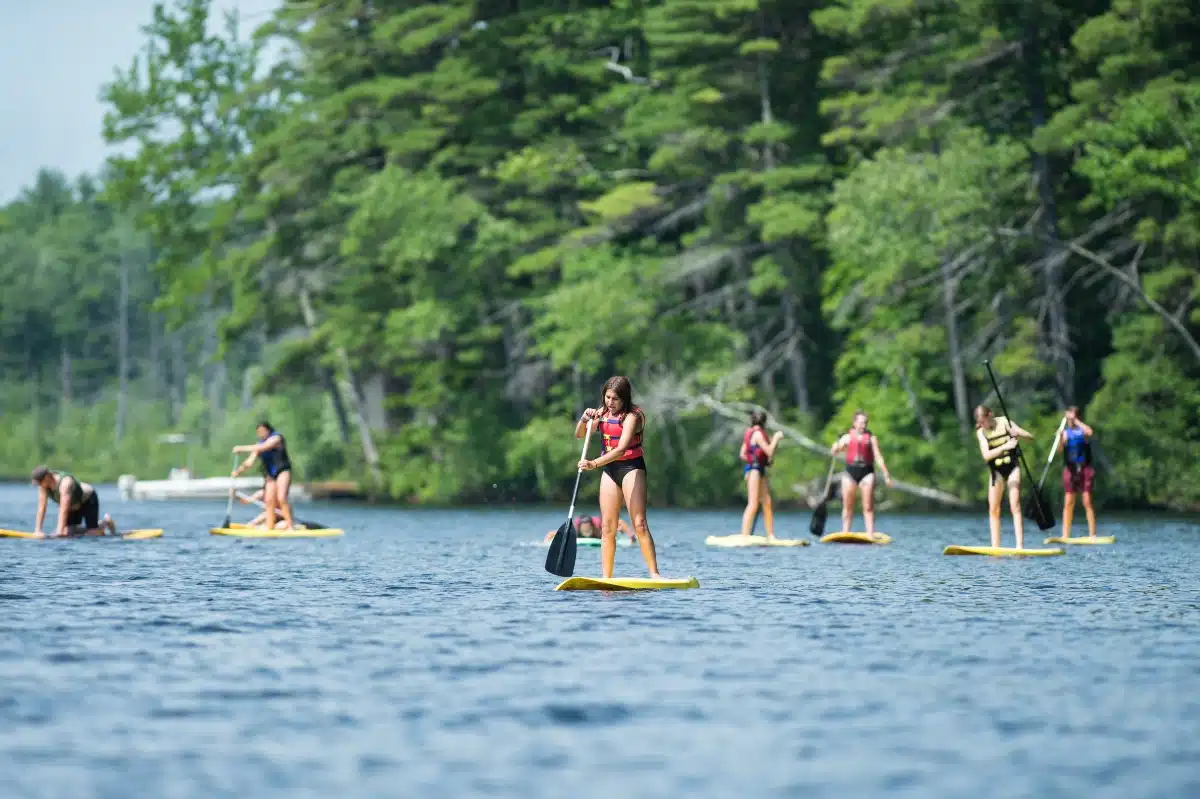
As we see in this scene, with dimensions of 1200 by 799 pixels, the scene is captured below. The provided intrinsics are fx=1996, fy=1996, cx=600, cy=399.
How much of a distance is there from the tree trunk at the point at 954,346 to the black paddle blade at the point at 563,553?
2852 cm

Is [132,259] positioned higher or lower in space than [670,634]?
higher

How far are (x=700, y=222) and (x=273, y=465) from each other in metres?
28.9

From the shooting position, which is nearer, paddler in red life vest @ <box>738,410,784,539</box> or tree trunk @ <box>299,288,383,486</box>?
paddler in red life vest @ <box>738,410,784,539</box>

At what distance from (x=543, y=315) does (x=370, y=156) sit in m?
9.98

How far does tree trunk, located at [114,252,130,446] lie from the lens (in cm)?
11764

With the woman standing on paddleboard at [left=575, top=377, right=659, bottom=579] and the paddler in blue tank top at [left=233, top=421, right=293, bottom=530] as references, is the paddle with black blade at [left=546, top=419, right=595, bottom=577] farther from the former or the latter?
the paddler in blue tank top at [left=233, top=421, right=293, bottom=530]

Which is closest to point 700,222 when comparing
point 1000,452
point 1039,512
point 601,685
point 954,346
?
point 954,346

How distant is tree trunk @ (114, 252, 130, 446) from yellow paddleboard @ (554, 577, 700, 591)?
96.5 meters

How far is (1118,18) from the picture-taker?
1751 inches

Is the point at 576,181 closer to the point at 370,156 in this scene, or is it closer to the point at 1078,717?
the point at 370,156

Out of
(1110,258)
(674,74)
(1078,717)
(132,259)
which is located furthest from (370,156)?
(132,259)

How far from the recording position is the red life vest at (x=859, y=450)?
30.0 m

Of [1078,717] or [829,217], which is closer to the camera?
[1078,717]

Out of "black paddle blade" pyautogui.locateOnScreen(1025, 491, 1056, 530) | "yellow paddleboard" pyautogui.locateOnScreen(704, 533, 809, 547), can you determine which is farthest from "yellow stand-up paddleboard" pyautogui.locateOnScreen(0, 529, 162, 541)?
"black paddle blade" pyautogui.locateOnScreen(1025, 491, 1056, 530)
